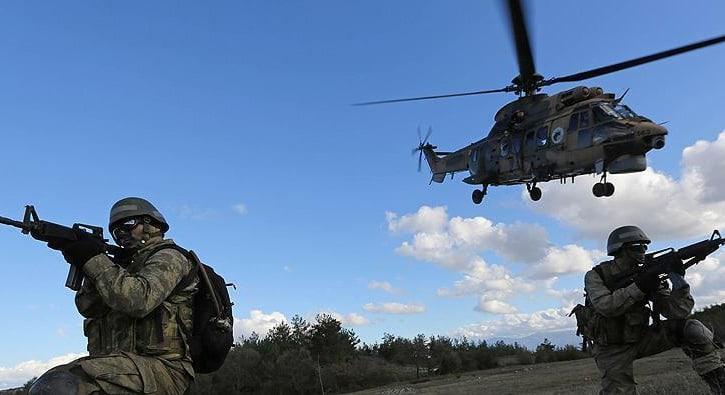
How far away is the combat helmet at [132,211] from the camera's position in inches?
183

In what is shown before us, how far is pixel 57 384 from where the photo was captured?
364cm

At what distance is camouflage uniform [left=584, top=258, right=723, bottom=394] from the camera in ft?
22.2

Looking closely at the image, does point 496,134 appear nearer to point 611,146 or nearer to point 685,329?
point 611,146

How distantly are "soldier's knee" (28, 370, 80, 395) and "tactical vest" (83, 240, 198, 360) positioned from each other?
0.41 m

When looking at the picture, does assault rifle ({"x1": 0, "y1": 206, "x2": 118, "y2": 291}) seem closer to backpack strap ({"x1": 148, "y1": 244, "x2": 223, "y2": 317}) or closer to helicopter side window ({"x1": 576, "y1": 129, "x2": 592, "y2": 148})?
backpack strap ({"x1": 148, "y1": 244, "x2": 223, "y2": 317})

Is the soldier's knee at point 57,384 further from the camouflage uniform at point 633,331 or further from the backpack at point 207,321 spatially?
the camouflage uniform at point 633,331

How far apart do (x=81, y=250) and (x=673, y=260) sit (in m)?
5.72

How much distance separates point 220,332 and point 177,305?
0.34m

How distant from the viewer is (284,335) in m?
50.9

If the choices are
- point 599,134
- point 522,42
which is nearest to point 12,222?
point 522,42

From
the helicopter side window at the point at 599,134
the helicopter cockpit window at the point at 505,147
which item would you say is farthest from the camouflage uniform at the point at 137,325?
the helicopter cockpit window at the point at 505,147

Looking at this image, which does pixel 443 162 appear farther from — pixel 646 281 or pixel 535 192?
pixel 646 281

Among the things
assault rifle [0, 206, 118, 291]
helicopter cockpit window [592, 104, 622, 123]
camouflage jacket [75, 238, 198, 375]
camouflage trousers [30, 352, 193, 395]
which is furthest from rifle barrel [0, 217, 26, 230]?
helicopter cockpit window [592, 104, 622, 123]

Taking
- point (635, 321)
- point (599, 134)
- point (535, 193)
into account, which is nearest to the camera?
point (635, 321)
